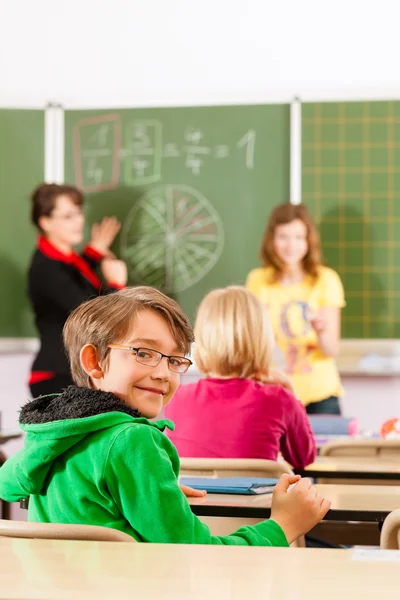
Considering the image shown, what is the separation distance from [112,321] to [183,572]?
2.02 ft

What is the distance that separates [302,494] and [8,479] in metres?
0.50

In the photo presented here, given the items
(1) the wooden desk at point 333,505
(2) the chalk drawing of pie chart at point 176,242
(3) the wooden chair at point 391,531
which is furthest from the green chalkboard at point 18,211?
(3) the wooden chair at point 391,531

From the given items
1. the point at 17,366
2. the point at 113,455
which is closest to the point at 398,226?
the point at 17,366

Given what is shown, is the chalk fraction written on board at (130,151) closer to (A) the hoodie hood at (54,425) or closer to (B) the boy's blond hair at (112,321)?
(B) the boy's blond hair at (112,321)

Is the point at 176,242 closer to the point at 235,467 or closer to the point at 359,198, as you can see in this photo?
the point at 359,198

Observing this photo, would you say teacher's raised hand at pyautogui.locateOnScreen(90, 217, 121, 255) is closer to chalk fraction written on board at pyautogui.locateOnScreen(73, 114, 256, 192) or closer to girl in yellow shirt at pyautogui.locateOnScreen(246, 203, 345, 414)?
chalk fraction written on board at pyautogui.locateOnScreen(73, 114, 256, 192)

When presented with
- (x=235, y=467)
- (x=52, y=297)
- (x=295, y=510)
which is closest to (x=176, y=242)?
(x=52, y=297)

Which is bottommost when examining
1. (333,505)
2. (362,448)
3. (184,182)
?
(362,448)

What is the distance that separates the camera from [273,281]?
183 inches

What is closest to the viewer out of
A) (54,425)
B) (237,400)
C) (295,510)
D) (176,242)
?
(54,425)

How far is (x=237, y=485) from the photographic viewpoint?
2.07 m

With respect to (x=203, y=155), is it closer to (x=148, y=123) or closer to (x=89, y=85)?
(x=148, y=123)

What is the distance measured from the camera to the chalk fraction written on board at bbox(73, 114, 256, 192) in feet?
16.8

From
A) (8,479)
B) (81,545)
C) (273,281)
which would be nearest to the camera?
(81,545)
